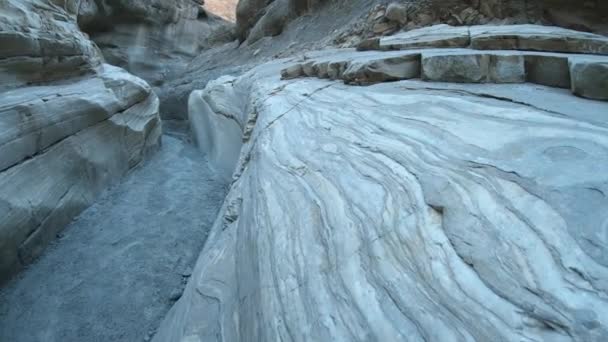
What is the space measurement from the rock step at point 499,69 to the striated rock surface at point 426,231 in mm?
79

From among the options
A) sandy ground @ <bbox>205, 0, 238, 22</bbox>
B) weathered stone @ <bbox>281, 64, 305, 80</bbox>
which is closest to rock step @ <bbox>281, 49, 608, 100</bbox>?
weathered stone @ <bbox>281, 64, 305, 80</bbox>

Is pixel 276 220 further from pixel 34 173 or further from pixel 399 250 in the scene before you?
pixel 34 173

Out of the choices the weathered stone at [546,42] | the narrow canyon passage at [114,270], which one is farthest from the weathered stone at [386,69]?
the narrow canyon passage at [114,270]

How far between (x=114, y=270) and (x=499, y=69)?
3289mm

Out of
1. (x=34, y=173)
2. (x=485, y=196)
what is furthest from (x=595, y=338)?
(x=34, y=173)

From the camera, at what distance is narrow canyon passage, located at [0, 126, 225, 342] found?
2.51 m

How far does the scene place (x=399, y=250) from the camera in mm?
1122

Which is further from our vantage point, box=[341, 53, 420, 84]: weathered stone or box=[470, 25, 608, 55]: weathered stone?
box=[341, 53, 420, 84]: weathered stone

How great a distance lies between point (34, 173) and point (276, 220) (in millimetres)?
2842

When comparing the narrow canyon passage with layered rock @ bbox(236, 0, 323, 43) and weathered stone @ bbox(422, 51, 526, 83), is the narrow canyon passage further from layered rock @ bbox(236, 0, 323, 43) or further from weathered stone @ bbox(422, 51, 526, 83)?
layered rock @ bbox(236, 0, 323, 43)

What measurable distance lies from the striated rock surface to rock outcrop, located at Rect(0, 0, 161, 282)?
1834 millimetres

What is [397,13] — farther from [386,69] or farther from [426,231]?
[426,231]

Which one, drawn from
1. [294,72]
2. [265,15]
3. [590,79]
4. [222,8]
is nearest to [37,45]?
[294,72]

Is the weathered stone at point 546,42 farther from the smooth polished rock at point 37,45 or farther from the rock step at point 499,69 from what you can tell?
the smooth polished rock at point 37,45
